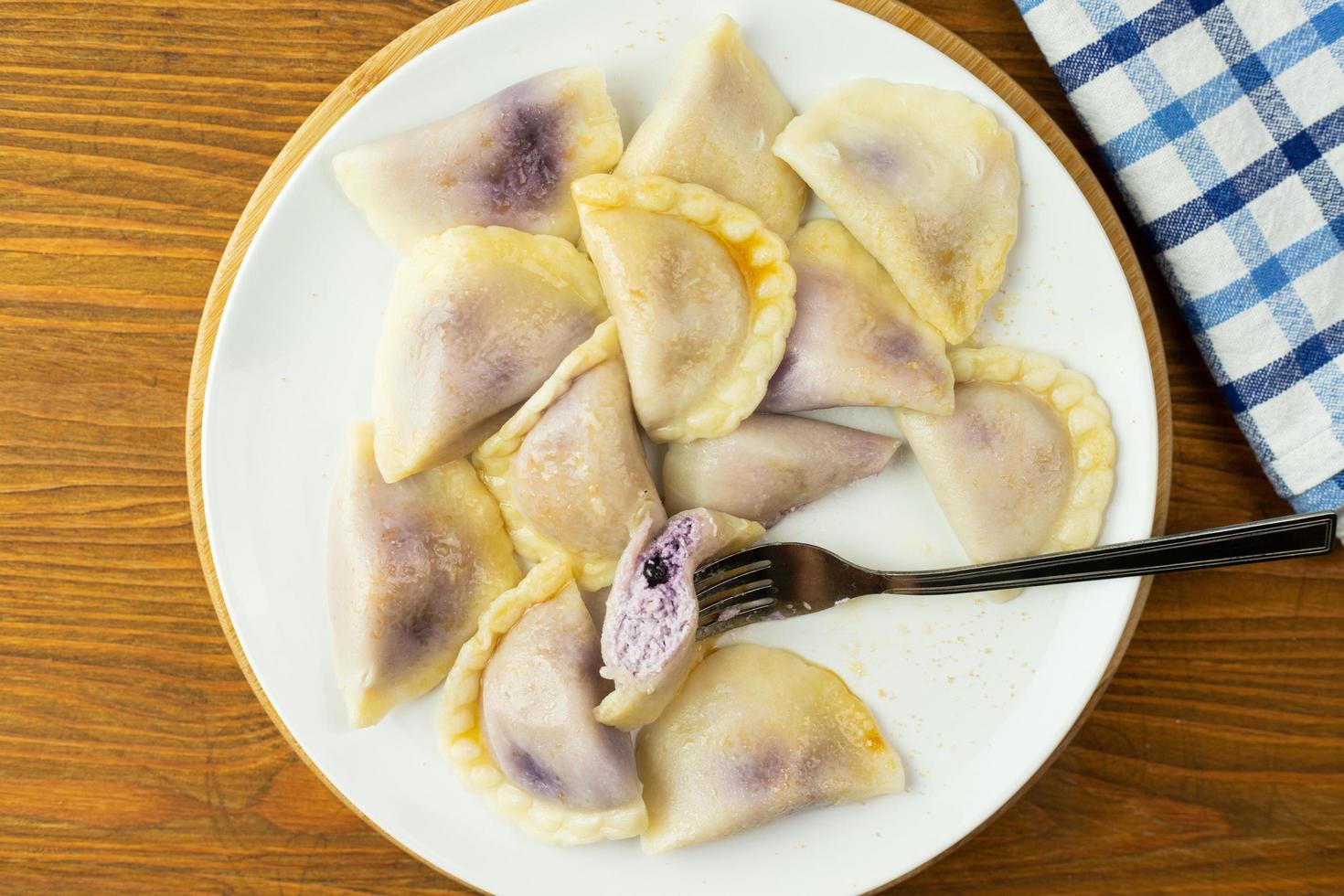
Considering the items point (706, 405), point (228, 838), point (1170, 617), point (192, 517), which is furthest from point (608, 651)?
point (1170, 617)

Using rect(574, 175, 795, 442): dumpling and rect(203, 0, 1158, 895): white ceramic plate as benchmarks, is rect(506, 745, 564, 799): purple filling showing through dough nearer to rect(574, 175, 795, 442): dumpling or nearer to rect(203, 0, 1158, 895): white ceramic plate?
rect(203, 0, 1158, 895): white ceramic plate

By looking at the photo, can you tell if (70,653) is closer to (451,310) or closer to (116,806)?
(116,806)

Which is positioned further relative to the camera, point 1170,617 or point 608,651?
point 1170,617

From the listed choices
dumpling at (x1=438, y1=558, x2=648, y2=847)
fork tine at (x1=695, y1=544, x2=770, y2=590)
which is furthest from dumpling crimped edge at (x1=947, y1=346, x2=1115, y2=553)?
dumpling at (x1=438, y1=558, x2=648, y2=847)

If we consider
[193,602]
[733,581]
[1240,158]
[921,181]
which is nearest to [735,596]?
[733,581]

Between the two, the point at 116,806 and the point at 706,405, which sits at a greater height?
the point at 706,405

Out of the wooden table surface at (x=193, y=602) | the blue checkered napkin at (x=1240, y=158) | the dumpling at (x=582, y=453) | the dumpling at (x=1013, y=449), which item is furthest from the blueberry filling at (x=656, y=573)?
the blue checkered napkin at (x=1240, y=158)

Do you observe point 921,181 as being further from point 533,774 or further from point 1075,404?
point 533,774
